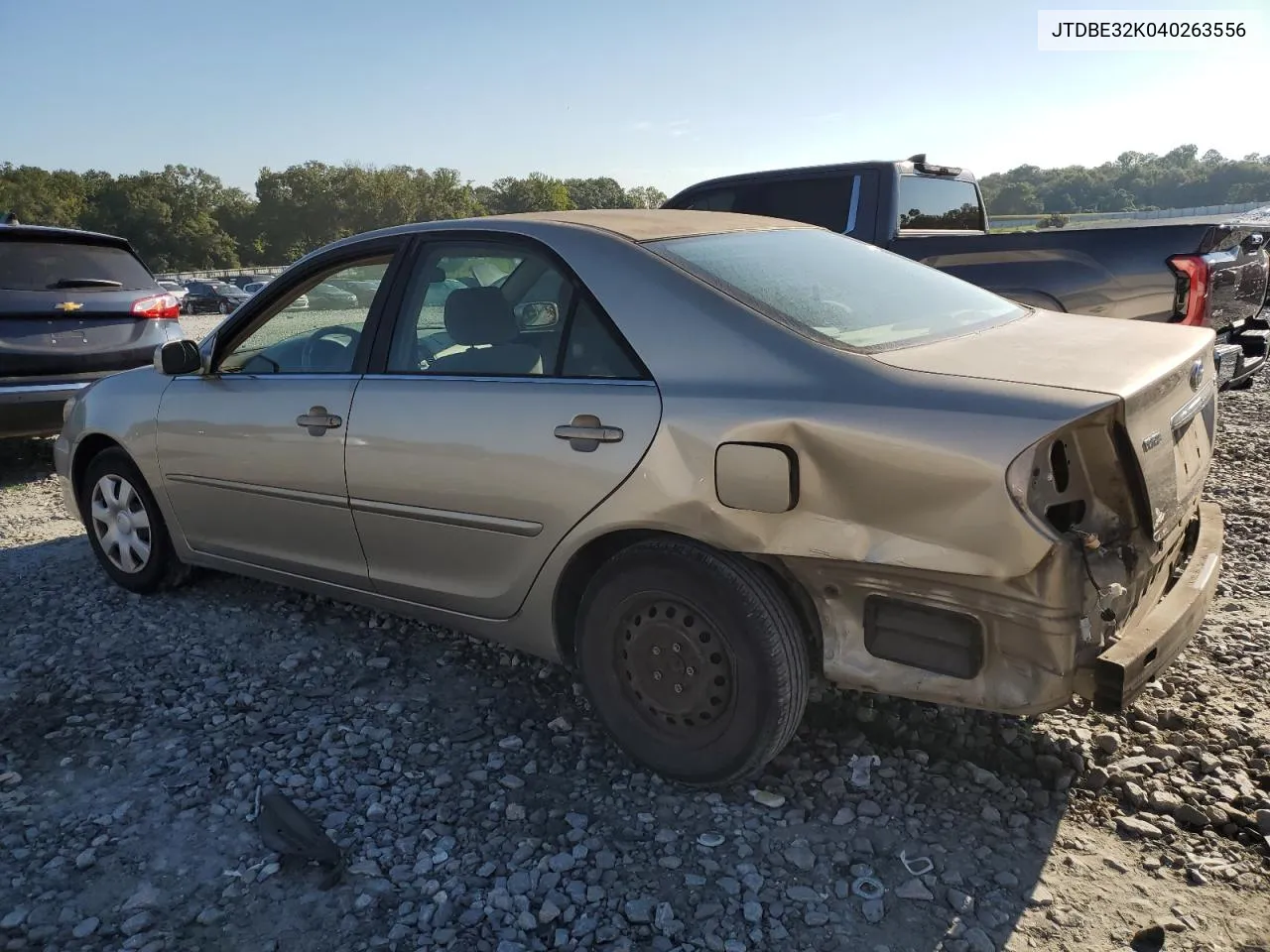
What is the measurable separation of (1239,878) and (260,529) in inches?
134

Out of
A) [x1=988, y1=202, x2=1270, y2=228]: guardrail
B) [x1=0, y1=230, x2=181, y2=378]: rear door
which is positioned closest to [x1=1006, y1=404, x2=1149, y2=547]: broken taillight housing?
[x1=0, y1=230, x2=181, y2=378]: rear door

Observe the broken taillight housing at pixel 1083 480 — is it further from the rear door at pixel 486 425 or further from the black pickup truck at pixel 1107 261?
the black pickup truck at pixel 1107 261

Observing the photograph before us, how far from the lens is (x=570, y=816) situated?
265 cm

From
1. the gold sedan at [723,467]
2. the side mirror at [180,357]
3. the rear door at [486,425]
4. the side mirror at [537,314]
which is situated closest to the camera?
the gold sedan at [723,467]

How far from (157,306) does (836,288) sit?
619 cm

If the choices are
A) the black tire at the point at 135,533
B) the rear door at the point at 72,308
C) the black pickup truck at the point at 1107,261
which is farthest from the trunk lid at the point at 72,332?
the black pickup truck at the point at 1107,261

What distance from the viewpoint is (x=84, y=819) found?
8.94ft

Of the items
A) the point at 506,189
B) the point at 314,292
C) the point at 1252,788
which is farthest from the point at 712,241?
the point at 506,189

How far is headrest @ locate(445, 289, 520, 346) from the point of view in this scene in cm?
311

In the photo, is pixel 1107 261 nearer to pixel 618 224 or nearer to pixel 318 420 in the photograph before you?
pixel 618 224

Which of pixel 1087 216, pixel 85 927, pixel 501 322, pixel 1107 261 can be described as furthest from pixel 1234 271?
pixel 1087 216

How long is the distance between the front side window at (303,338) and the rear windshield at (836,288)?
4.11ft

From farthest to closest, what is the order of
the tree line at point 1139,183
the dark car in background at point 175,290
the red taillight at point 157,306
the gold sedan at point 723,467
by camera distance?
the tree line at point 1139,183 → the dark car in background at point 175,290 → the red taillight at point 157,306 → the gold sedan at point 723,467

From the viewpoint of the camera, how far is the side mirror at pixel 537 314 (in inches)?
116
